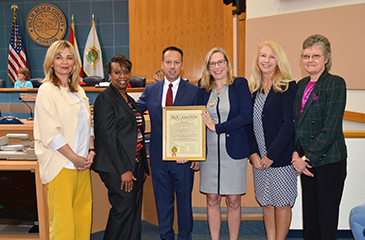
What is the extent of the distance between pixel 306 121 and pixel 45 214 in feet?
6.59

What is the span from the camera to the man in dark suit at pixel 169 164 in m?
2.43

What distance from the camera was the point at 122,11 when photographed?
31.9ft

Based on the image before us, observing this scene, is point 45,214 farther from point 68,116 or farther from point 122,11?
point 122,11

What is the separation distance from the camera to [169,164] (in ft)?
7.97

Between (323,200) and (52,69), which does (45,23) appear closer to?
(52,69)

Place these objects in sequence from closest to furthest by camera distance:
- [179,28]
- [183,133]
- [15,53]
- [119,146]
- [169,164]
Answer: [119,146] → [183,133] → [169,164] → [179,28] → [15,53]

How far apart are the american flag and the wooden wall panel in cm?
396

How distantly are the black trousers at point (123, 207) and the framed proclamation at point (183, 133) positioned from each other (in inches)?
10.6

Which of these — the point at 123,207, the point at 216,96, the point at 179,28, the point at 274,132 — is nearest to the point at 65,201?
the point at 123,207

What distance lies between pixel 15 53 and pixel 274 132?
9.84 metres

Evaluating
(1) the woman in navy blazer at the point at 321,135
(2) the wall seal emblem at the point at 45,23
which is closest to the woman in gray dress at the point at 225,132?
(1) the woman in navy blazer at the point at 321,135

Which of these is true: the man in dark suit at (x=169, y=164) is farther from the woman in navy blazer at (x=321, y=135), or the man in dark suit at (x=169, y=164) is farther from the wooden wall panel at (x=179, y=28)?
the wooden wall panel at (x=179, y=28)

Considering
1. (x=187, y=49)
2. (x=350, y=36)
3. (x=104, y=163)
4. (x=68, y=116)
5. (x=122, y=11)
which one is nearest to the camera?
(x=68, y=116)

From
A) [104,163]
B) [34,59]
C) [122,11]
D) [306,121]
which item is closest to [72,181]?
[104,163]
